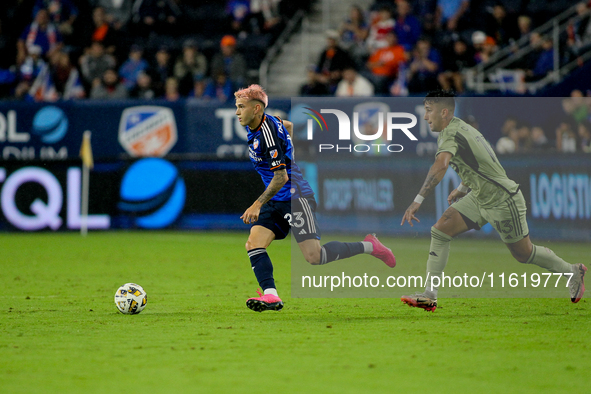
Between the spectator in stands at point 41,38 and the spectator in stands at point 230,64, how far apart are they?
4211 mm

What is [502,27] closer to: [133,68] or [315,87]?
[315,87]

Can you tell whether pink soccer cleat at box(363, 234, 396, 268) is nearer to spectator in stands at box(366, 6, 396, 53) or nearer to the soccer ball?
the soccer ball

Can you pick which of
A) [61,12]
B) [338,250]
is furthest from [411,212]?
[61,12]

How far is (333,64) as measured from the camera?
18.7 meters

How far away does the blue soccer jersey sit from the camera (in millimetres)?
7270

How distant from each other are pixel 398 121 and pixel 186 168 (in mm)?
9721

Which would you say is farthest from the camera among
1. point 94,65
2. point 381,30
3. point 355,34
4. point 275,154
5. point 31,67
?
point 31,67

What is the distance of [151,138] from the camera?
1920 cm

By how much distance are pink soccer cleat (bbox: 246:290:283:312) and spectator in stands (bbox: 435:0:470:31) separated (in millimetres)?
12968

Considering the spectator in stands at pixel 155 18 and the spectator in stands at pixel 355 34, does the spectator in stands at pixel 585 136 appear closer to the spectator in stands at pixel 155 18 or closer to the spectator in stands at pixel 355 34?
the spectator in stands at pixel 355 34

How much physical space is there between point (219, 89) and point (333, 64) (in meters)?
2.72

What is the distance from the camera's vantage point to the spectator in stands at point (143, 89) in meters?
19.5

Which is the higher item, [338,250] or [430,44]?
[430,44]

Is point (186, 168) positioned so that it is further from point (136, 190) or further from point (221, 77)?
point (221, 77)
